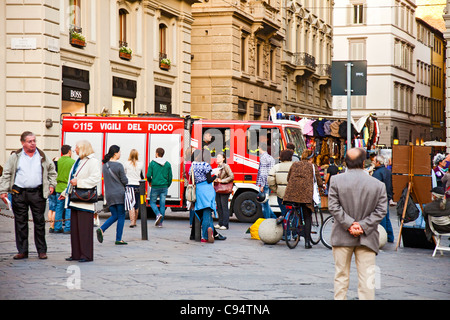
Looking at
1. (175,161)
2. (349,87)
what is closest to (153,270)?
(349,87)

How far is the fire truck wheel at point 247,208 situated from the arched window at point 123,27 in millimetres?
9957

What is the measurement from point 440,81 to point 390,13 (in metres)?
24.0

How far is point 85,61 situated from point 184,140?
6.80 metres

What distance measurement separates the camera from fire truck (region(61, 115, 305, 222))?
19375 mm

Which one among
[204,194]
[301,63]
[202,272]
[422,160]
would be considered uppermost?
[301,63]

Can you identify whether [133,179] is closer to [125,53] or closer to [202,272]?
[202,272]

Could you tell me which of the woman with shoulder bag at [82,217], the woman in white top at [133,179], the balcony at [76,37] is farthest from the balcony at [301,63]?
the woman with shoulder bag at [82,217]

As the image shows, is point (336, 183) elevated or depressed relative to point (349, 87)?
depressed

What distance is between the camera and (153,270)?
1065 centimetres

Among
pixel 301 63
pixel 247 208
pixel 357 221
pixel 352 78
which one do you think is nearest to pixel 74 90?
pixel 247 208

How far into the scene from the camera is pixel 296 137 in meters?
20.3

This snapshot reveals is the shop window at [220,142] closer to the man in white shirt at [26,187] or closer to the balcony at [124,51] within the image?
the man in white shirt at [26,187]

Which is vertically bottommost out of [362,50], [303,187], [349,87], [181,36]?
[303,187]
